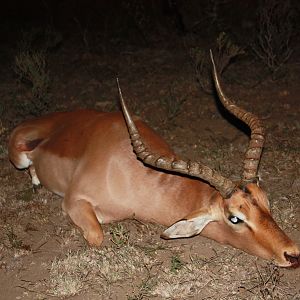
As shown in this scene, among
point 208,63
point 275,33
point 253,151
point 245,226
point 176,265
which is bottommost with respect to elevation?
point 208,63

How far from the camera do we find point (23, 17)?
59.5ft

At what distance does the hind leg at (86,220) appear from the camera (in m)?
5.12

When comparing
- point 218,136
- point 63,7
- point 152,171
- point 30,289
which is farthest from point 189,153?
point 63,7

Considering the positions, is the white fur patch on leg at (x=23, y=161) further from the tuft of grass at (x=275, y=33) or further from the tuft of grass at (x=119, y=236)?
the tuft of grass at (x=275, y=33)

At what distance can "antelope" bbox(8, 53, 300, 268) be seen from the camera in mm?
4336

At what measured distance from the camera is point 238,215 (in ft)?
14.1

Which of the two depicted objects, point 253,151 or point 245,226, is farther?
point 253,151

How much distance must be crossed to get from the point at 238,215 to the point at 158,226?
3.86ft

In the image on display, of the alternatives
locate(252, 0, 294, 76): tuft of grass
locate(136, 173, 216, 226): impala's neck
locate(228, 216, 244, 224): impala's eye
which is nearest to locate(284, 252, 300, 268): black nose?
locate(228, 216, 244, 224): impala's eye

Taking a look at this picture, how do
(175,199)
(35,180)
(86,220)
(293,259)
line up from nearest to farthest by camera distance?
(293,259), (175,199), (86,220), (35,180)

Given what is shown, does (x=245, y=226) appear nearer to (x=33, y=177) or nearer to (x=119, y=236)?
(x=119, y=236)

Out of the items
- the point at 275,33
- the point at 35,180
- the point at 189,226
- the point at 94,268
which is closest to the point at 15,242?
the point at 94,268

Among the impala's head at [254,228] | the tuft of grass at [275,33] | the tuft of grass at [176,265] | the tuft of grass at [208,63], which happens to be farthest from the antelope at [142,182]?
the tuft of grass at [275,33]

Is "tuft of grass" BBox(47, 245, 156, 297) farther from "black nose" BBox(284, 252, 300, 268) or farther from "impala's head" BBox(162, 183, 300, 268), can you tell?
"black nose" BBox(284, 252, 300, 268)
